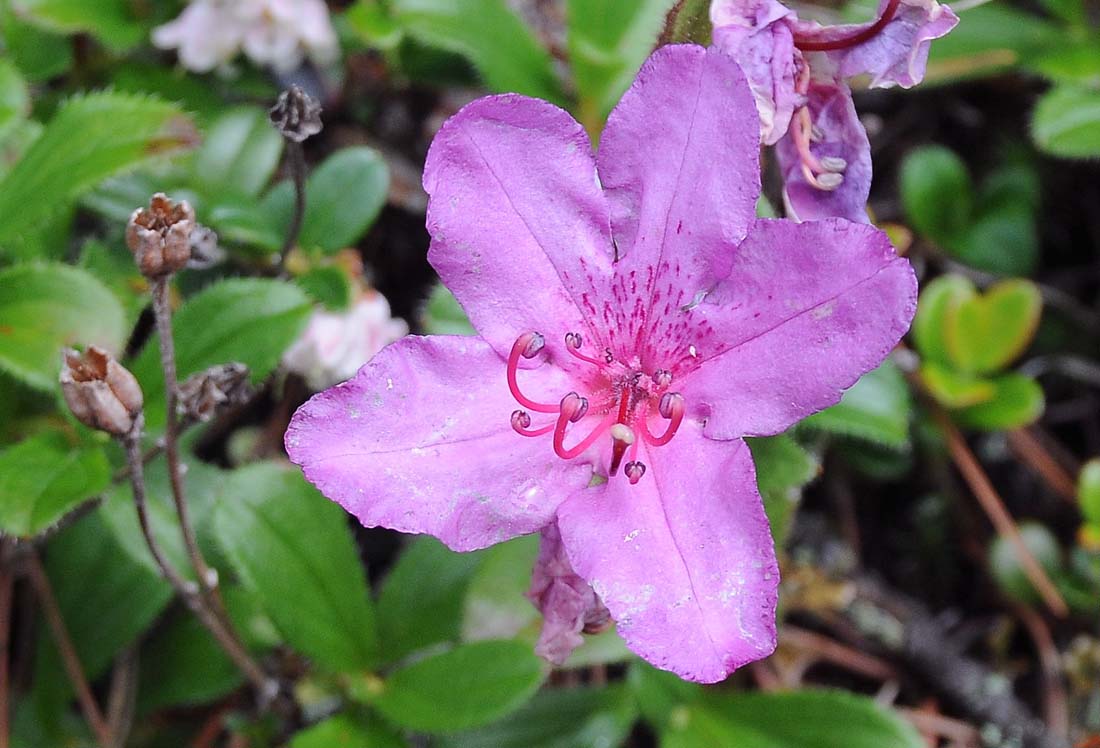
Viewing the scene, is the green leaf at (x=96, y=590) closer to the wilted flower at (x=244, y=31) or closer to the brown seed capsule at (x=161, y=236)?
the brown seed capsule at (x=161, y=236)

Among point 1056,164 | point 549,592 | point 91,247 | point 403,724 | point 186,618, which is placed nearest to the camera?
point 549,592

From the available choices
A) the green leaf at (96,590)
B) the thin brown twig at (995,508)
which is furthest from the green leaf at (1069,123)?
the green leaf at (96,590)

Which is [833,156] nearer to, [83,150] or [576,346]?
[576,346]

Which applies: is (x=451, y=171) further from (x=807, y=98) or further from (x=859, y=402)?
(x=859, y=402)

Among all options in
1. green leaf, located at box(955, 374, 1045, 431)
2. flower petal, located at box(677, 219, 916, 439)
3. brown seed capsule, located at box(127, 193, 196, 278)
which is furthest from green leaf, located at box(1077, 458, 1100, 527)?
brown seed capsule, located at box(127, 193, 196, 278)

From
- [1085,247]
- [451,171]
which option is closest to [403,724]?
[451,171]

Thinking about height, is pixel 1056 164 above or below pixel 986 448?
above

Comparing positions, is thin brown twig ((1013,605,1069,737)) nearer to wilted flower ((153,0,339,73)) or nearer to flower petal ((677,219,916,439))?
flower petal ((677,219,916,439))
